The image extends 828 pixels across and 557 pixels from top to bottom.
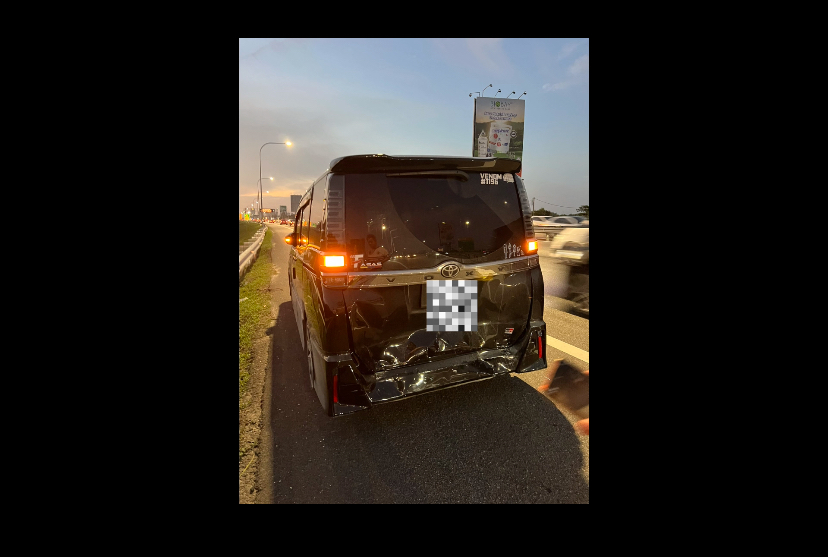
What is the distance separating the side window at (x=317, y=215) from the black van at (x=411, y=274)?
4 cm

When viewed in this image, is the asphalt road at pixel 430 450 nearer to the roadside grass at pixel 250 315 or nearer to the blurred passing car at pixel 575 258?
the roadside grass at pixel 250 315

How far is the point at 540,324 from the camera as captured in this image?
3051 millimetres

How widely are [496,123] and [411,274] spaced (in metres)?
25.0

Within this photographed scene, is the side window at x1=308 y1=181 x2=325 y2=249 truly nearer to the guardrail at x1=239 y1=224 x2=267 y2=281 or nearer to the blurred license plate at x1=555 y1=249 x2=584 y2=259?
the blurred license plate at x1=555 y1=249 x2=584 y2=259

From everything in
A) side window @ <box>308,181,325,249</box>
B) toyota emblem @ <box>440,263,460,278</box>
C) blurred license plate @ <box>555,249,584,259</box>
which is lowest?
toyota emblem @ <box>440,263,460,278</box>

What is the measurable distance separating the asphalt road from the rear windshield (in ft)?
4.44

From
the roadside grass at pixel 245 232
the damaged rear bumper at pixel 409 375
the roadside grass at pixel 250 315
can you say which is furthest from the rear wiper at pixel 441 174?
the roadside grass at pixel 245 232

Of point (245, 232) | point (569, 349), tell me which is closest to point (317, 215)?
point (569, 349)

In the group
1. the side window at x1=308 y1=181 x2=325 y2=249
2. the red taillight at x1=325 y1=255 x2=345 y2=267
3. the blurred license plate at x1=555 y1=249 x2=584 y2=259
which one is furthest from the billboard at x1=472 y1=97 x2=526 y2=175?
the red taillight at x1=325 y1=255 x2=345 y2=267

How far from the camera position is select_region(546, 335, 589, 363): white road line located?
4048mm

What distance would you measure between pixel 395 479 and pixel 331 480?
0.42 meters

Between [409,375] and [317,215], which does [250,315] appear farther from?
[409,375]
